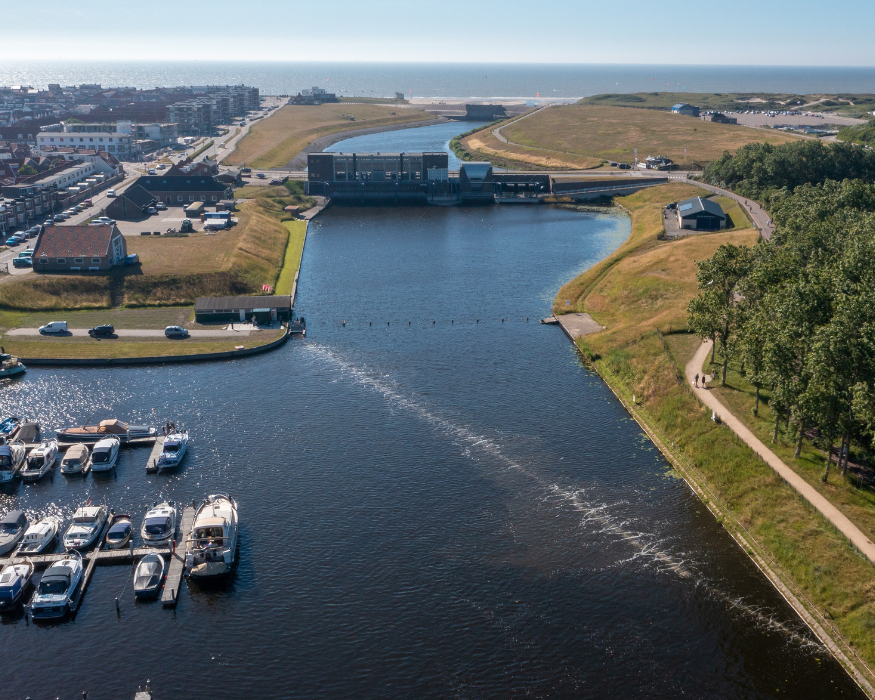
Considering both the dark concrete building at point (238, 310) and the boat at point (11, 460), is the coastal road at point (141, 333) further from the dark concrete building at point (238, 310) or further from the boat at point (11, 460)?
the boat at point (11, 460)

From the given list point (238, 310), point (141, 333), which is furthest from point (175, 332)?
point (238, 310)

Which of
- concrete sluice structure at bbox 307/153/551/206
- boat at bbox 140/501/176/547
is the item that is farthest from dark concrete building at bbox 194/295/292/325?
concrete sluice structure at bbox 307/153/551/206

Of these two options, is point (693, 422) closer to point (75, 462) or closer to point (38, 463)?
Answer: point (75, 462)

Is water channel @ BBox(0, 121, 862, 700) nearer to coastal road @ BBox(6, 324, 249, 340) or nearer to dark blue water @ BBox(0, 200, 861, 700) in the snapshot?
dark blue water @ BBox(0, 200, 861, 700)

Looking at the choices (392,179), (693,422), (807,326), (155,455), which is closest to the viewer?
(807,326)

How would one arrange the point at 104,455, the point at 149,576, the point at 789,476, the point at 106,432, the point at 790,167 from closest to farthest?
the point at 149,576 → the point at 789,476 → the point at 104,455 → the point at 106,432 → the point at 790,167

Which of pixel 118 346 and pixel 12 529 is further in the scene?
pixel 118 346

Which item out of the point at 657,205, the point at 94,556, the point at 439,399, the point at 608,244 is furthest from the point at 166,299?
the point at 657,205
